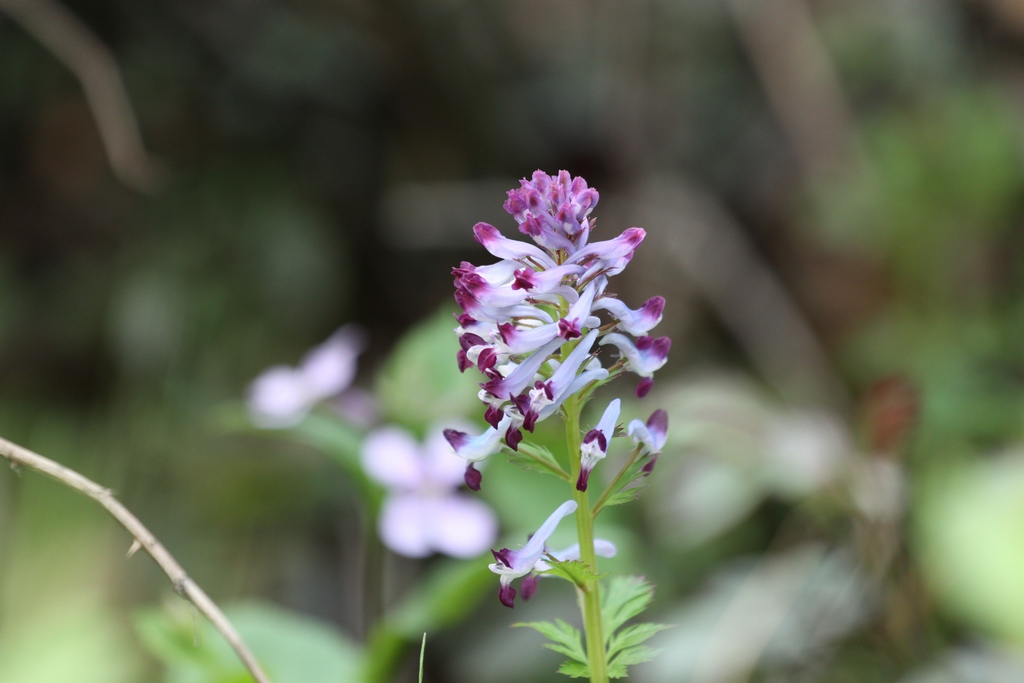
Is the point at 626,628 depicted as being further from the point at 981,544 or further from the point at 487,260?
Answer: the point at 487,260

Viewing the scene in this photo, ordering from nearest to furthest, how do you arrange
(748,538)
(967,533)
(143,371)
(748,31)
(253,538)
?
1. (967,533)
2. (748,538)
3. (253,538)
4. (143,371)
5. (748,31)

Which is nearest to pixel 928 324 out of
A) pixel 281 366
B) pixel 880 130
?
pixel 880 130

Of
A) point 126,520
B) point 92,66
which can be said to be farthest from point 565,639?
point 92,66

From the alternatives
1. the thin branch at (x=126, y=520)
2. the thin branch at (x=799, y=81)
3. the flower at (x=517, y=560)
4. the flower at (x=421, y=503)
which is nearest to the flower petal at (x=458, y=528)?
the flower at (x=421, y=503)

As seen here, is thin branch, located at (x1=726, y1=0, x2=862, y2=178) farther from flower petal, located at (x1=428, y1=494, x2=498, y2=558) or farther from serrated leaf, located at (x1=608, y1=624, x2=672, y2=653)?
serrated leaf, located at (x1=608, y1=624, x2=672, y2=653)

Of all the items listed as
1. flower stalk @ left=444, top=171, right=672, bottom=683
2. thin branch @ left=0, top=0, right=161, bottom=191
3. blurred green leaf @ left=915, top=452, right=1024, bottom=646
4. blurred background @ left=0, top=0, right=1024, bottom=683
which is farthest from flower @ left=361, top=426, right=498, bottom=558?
thin branch @ left=0, top=0, right=161, bottom=191

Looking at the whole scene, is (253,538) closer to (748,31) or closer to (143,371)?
(143,371)
